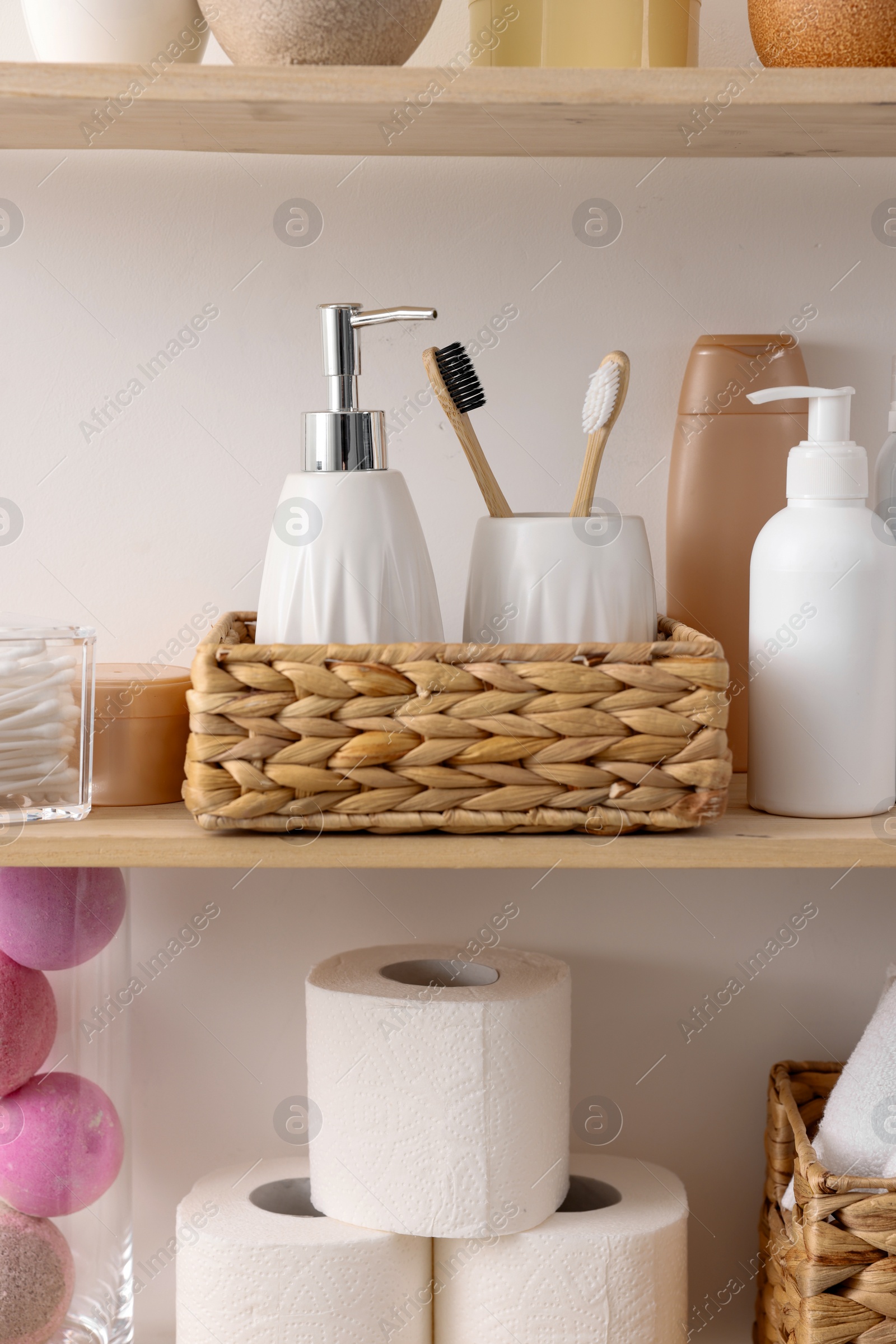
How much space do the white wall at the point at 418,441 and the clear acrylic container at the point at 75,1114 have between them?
0.19 feet

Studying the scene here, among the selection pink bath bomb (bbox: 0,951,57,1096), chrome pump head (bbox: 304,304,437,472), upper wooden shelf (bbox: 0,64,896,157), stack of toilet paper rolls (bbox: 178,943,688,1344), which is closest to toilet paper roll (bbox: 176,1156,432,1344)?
stack of toilet paper rolls (bbox: 178,943,688,1344)

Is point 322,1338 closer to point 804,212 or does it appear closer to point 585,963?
point 585,963

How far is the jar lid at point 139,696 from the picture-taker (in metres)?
0.53

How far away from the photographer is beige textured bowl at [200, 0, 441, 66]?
469 mm

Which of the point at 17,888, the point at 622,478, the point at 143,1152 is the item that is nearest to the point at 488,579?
the point at 622,478

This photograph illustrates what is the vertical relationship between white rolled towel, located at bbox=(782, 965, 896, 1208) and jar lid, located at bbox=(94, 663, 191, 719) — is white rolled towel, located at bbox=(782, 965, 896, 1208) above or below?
below

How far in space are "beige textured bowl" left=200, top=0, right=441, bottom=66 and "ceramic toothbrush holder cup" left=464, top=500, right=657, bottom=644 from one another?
0.64ft

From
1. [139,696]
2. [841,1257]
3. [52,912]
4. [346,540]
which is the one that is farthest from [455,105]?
[841,1257]

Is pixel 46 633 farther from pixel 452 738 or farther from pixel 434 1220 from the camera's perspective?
pixel 434 1220

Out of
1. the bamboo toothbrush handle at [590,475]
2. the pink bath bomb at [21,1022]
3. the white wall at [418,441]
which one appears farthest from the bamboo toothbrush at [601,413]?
the pink bath bomb at [21,1022]

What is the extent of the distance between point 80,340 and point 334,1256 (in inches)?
18.0

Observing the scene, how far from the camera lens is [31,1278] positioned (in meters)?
0.53

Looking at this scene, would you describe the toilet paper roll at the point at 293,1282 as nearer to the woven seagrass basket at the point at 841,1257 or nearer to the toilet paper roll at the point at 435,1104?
the toilet paper roll at the point at 435,1104

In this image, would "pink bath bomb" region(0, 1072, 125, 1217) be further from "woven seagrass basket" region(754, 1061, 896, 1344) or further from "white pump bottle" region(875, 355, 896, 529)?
"white pump bottle" region(875, 355, 896, 529)
